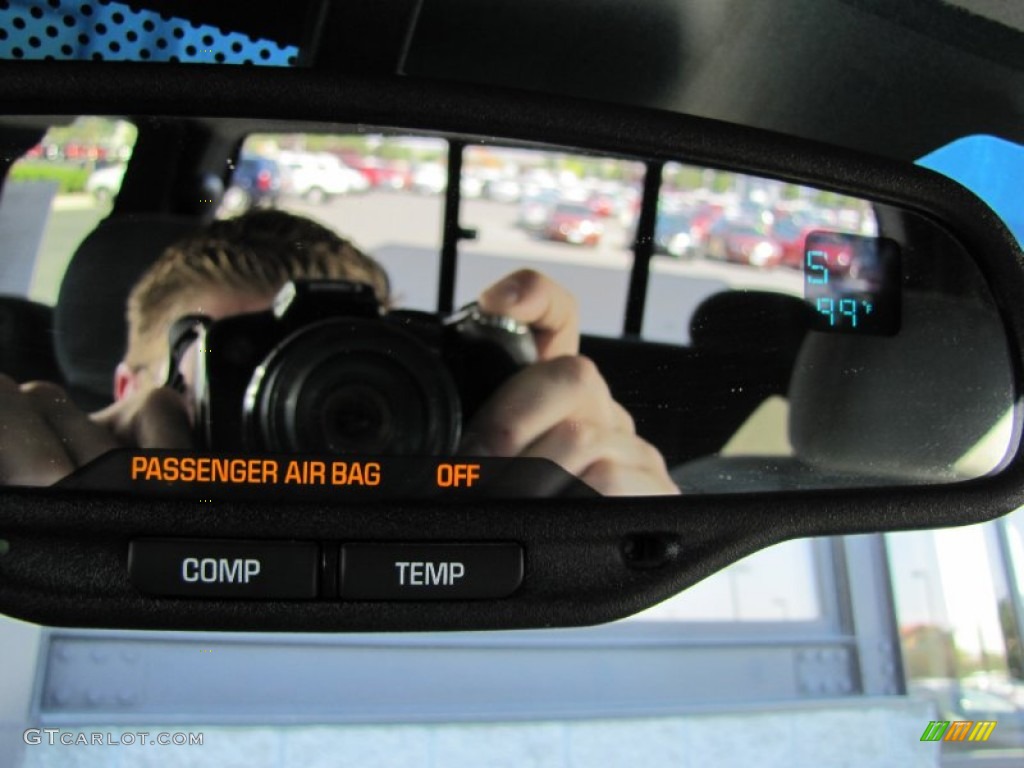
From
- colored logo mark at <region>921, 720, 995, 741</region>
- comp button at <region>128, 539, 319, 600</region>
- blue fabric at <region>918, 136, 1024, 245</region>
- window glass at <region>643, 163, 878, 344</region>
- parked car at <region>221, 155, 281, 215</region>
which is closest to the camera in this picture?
comp button at <region>128, 539, 319, 600</region>

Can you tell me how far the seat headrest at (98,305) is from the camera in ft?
3.72

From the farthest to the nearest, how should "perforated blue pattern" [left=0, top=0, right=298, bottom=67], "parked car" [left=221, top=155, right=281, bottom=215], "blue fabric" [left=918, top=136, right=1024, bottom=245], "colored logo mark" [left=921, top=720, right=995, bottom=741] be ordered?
"colored logo mark" [left=921, top=720, right=995, bottom=741], "blue fabric" [left=918, top=136, right=1024, bottom=245], "perforated blue pattern" [left=0, top=0, right=298, bottom=67], "parked car" [left=221, top=155, right=281, bottom=215]

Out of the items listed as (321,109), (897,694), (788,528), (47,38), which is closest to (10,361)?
(321,109)

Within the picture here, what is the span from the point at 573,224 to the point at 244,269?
359mm

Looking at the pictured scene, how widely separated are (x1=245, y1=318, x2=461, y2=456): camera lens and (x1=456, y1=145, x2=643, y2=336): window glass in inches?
4.1

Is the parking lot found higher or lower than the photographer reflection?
higher

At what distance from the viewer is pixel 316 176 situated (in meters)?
1.21

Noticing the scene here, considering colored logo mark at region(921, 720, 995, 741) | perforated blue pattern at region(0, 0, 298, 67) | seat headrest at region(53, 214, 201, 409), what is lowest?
colored logo mark at region(921, 720, 995, 741)

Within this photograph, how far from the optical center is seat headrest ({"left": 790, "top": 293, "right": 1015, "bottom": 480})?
1396mm

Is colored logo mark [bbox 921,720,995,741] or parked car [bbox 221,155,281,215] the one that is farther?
colored logo mark [bbox 921,720,995,741]

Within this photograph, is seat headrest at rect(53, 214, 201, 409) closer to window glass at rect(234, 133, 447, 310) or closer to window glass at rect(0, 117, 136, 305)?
window glass at rect(0, 117, 136, 305)

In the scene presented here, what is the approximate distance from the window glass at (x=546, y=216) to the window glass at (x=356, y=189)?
1.8 inches

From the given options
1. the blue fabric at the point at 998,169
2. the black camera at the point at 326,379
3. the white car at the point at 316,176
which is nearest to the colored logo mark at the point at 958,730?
the blue fabric at the point at 998,169
